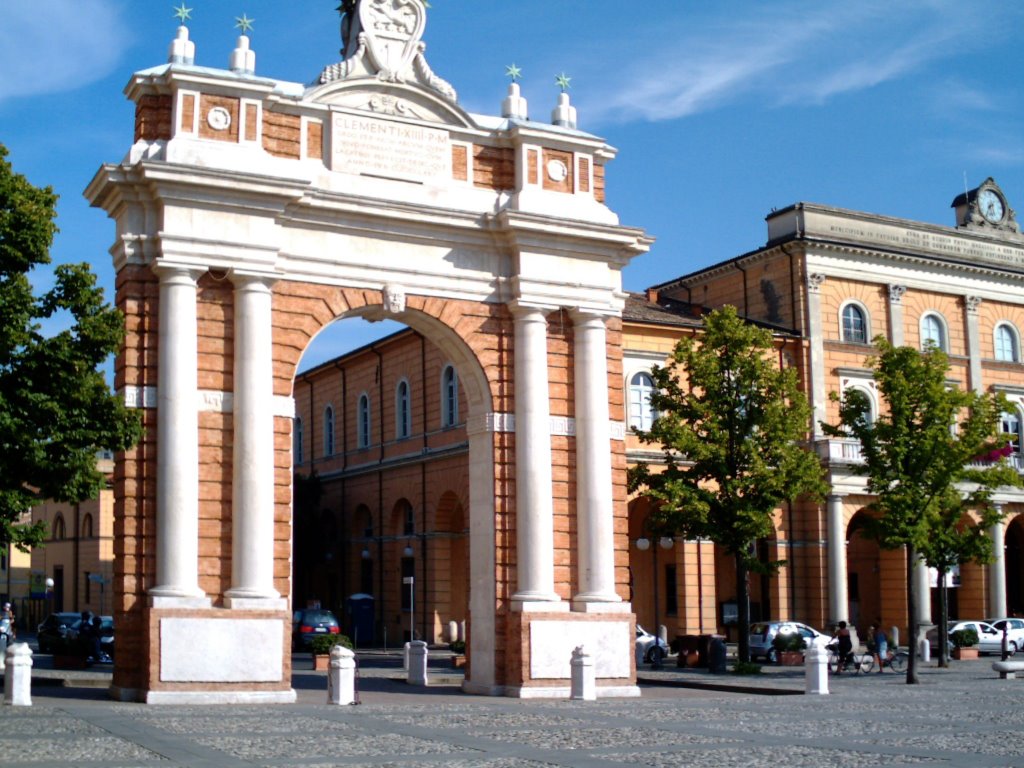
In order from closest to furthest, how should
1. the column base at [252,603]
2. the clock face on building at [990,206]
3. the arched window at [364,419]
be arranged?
the column base at [252,603]
the arched window at [364,419]
the clock face on building at [990,206]

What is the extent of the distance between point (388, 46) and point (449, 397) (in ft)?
77.3

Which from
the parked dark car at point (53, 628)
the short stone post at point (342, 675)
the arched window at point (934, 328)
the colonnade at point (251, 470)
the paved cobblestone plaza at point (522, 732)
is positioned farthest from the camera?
the arched window at point (934, 328)

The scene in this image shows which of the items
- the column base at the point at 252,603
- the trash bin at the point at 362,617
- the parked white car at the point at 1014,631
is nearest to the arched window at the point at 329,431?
the trash bin at the point at 362,617

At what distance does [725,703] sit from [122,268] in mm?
12763

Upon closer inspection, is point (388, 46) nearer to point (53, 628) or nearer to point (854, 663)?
point (854, 663)

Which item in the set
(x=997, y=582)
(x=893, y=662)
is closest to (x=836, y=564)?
(x=997, y=582)

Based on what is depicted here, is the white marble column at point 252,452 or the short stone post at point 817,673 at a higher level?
the white marble column at point 252,452

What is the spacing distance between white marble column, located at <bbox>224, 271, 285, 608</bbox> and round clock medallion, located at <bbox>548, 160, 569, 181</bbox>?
6385mm

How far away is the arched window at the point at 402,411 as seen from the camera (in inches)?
2005

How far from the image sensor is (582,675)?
2395 cm

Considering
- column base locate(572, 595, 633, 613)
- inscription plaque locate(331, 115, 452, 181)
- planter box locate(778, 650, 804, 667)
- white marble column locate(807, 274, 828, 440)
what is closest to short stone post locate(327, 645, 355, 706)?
column base locate(572, 595, 633, 613)

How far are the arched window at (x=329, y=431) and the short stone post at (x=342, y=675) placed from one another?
35.4 metres

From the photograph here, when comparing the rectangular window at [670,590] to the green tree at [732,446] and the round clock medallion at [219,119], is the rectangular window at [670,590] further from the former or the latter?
the round clock medallion at [219,119]

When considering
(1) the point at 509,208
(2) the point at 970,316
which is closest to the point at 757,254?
(2) the point at 970,316
